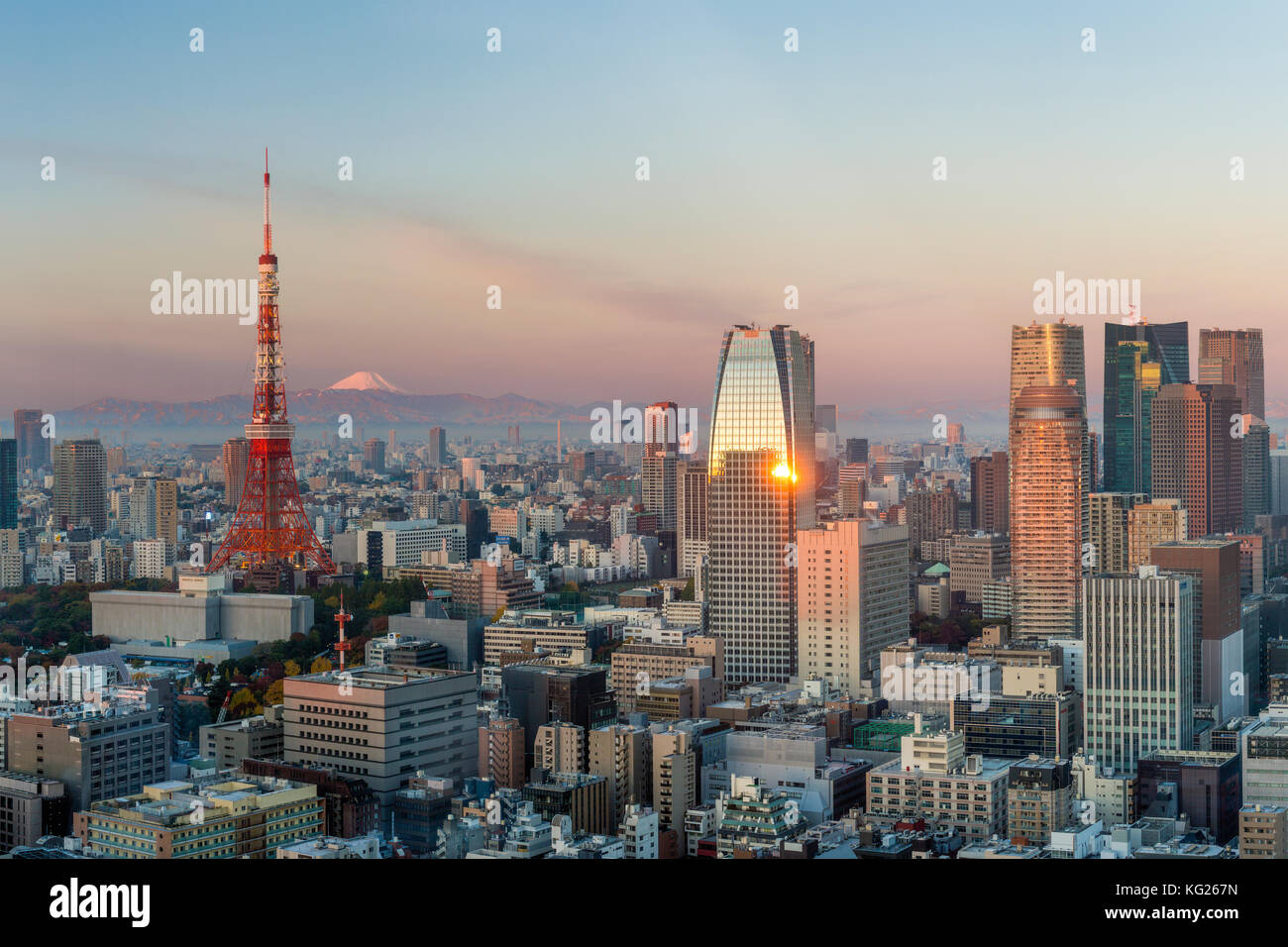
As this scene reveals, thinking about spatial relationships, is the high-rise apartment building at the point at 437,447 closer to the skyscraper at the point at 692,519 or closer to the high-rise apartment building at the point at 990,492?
the skyscraper at the point at 692,519

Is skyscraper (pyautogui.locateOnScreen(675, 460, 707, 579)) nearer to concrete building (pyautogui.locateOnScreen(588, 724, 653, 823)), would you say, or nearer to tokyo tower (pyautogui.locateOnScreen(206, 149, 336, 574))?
tokyo tower (pyautogui.locateOnScreen(206, 149, 336, 574))

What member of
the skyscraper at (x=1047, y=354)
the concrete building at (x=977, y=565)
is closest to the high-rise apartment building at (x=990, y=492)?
the skyscraper at (x=1047, y=354)

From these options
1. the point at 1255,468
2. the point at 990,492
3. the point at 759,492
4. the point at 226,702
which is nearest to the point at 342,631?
the point at 226,702

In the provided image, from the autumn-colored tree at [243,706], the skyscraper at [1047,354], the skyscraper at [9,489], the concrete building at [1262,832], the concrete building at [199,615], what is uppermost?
the skyscraper at [1047,354]

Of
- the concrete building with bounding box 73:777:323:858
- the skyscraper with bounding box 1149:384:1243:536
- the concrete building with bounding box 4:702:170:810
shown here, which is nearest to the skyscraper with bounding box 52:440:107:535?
the concrete building with bounding box 4:702:170:810

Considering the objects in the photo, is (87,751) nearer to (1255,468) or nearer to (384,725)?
(384,725)
